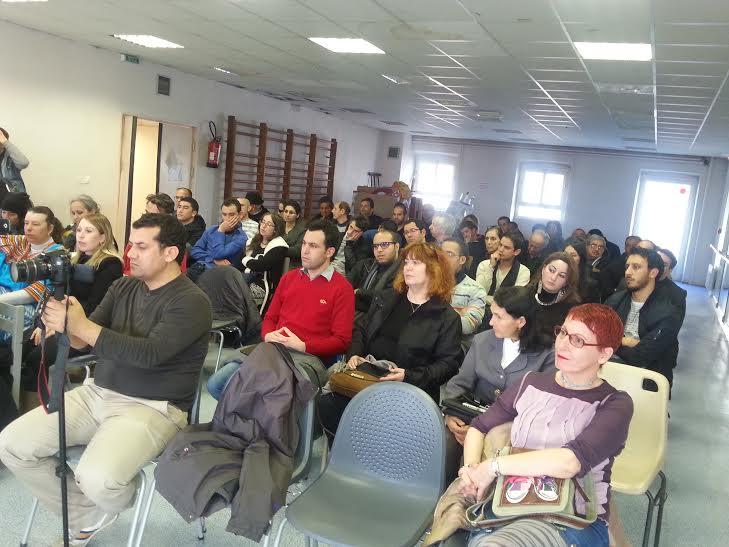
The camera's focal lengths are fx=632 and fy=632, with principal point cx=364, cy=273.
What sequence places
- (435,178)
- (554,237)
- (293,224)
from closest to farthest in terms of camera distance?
(293,224) < (554,237) < (435,178)

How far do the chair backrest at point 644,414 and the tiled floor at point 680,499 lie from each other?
0.58m

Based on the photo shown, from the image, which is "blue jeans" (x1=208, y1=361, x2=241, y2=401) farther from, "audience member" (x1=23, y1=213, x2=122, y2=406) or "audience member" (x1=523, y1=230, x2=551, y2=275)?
"audience member" (x1=523, y1=230, x2=551, y2=275)

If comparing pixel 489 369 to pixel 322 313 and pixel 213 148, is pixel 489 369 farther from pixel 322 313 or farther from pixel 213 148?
pixel 213 148

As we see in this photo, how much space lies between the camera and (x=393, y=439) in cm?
229

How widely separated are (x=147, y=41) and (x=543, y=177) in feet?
35.7

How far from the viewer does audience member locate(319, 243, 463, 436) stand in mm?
3006

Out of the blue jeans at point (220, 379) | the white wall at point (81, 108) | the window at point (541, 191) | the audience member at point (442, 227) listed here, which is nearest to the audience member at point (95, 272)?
the blue jeans at point (220, 379)

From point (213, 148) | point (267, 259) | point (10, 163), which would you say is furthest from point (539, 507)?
point (213, 148)

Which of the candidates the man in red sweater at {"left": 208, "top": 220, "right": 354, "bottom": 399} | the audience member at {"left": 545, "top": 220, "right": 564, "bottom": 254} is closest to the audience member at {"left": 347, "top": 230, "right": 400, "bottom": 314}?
the man in red sweater at {"left": 208, "top": 220, "right": 354, "bottom": 399}

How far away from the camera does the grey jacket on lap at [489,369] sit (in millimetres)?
2693

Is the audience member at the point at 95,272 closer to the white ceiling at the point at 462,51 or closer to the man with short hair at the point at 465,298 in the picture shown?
the man with short hair at the point at 465,298

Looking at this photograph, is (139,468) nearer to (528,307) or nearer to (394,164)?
(528,307)

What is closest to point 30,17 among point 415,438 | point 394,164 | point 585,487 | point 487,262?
point 487,262

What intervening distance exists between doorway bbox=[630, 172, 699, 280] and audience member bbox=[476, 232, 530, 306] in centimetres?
1086
